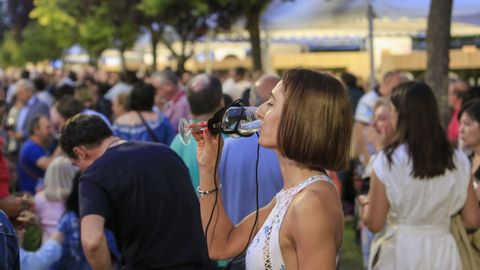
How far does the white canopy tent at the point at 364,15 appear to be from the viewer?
9789 mm

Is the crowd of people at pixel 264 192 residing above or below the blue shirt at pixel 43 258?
above

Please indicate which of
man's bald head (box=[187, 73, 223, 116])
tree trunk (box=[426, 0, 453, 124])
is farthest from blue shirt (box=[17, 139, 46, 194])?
tree trunk (box=[426, 0, 453, 124])

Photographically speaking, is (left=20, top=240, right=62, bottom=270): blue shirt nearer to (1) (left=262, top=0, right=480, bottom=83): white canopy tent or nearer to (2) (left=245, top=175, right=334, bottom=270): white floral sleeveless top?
(2) (left=245, top=175, right=334, bottom=270): white floral sleeveless top

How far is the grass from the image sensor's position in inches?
306

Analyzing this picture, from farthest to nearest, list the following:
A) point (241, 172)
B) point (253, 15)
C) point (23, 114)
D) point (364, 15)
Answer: point (253, 15), point (23, 114), point (364, 15), point (241, 172)

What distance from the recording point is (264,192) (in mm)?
4250

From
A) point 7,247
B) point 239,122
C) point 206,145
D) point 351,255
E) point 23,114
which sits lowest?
point 351,255

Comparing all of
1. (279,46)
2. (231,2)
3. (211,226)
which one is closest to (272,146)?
(211,226)

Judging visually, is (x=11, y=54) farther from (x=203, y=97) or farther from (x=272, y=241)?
(x=272, y=241)

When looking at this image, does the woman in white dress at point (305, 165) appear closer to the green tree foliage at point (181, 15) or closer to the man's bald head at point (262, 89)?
the man's bald head at point (262, 89)

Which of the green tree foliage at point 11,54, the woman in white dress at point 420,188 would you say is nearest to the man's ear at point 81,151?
the woman in white dress at point 420,188

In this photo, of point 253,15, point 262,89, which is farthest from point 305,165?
point 253,15

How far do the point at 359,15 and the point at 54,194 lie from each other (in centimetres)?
644

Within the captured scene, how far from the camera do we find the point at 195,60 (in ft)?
93.1
